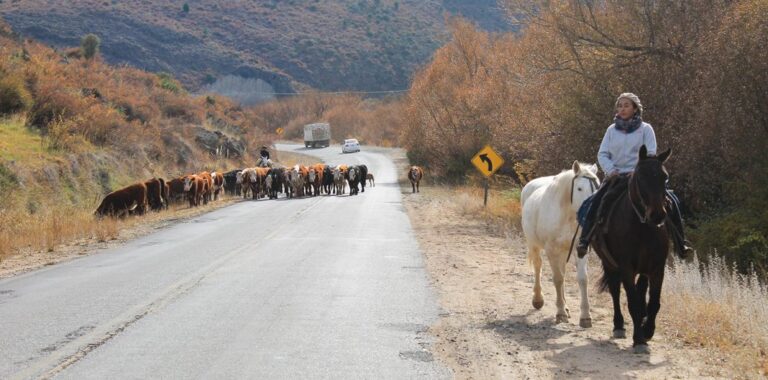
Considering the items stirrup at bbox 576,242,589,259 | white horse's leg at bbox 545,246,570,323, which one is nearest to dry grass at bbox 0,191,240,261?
white horse's leg at bbox 545,246,570,323

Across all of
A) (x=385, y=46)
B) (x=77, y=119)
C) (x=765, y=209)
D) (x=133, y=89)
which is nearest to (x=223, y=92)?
(x=385, y=46)

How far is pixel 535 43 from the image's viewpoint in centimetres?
2319

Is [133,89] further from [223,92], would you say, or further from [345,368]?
[223,92]

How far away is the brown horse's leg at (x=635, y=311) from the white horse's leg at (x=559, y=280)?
4.71 ft

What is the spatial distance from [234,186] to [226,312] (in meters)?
32.0

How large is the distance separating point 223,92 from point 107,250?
93.1 meters

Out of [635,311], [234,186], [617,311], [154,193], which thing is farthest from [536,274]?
[234,186]

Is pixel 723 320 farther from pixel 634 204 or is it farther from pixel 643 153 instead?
pixel 643 153

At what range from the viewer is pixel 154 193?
30.9 metres

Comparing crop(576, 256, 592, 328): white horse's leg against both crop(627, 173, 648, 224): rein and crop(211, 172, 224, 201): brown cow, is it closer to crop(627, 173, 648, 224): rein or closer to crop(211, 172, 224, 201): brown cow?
crop(627, 173, 648, 224): rein

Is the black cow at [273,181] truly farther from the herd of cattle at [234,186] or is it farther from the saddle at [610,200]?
the saddle at [610,200]

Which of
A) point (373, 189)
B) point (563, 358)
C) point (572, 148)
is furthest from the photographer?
point (373, 189)

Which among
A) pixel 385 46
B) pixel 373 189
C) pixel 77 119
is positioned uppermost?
pixel 385 46

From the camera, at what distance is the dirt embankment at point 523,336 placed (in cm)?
778
